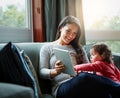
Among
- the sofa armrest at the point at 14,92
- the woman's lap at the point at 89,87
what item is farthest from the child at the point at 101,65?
the sofa armrest at the point at 14,92

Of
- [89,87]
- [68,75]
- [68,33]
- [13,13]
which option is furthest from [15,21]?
[89,87]

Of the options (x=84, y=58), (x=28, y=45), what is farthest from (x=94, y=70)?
(x=28, y=45)

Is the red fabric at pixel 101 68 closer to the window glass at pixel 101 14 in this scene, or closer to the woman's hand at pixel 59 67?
the woman's hand at pixel 59 67

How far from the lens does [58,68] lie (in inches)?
83.3

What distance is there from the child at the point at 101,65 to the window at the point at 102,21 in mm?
1126

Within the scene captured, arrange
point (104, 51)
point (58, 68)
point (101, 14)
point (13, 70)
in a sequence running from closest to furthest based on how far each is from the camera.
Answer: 1. point (13, 70)
2. point (58, 68)
3. point (104, 51)
4. point (101, 14)

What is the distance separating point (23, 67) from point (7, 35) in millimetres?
1043

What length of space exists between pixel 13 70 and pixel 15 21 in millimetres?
1314

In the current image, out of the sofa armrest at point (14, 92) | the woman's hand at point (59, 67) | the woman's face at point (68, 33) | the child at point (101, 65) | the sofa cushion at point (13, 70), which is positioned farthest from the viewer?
the woman's face at point (68, 33)

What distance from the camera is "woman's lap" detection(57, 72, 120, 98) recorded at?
74.0 inches

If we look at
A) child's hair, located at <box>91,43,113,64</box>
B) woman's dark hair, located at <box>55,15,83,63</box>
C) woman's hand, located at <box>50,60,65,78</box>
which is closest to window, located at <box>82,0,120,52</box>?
woman's dark hair, located at <box>55,15,83,63</box>

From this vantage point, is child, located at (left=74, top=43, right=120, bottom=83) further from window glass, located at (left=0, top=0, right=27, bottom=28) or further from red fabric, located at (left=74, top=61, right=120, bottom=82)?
window glass, located at (left=0, top=0, right=27, bottom=28)

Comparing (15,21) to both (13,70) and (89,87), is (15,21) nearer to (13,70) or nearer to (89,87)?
(13,70)

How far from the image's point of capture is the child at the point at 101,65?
7.30ft
